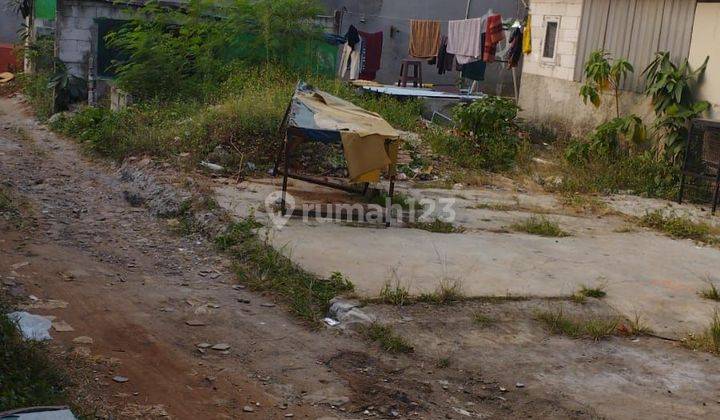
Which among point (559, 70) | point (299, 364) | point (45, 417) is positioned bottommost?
point (299, 364)

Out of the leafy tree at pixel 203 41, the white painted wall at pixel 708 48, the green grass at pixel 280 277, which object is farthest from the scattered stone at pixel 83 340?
the leafy tree at pixel 203 41

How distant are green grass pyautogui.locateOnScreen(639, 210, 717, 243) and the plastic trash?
22.1 feet

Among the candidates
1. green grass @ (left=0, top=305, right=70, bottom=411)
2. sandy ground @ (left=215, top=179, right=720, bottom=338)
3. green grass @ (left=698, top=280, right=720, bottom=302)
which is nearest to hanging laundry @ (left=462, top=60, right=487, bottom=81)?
sandy ground @ (left=215, top=179, right=720, bottom=338)

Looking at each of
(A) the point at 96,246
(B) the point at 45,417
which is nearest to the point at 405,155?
(A) the point at 96,246

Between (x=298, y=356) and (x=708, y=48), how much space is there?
26.8 ft

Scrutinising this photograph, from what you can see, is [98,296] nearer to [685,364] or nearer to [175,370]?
[175,370]

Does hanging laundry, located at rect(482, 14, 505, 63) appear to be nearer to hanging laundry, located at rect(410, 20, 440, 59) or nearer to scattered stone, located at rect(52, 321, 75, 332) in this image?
hanging laundry, located at rect(410, 20, 440, 59)

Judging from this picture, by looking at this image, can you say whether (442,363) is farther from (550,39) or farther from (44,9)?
(44,9)

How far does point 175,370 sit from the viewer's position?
517 centimetres

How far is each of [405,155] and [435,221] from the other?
364 cm

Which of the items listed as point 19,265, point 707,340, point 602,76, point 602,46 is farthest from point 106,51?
point 707,340

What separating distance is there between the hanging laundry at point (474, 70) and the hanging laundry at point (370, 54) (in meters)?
2.12

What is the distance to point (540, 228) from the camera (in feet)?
29.6

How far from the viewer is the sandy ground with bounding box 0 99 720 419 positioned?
195 inches
